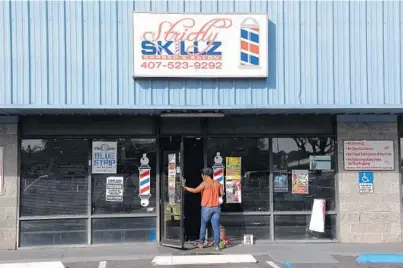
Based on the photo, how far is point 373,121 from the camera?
1323 cm

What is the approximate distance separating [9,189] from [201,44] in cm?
512

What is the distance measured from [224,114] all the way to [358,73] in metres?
2.95

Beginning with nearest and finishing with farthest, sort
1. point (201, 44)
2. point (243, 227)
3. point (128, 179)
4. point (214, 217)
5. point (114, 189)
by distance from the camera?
point (201, 44) < point (214, 217) < point (114, 189) < point (128, 179) < point (243, 227)

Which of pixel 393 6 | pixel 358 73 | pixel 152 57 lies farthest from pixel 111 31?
pixel 393 6

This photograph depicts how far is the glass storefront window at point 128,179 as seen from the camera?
1302cm

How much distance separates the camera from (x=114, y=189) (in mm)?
13039

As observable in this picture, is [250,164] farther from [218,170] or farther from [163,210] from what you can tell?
[163,210]

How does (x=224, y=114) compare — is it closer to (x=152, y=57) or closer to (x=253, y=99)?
(x=253, y=99)

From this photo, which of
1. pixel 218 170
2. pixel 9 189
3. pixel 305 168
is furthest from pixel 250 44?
pixel 9 189

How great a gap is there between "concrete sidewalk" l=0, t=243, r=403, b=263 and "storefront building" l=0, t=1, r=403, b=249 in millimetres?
283

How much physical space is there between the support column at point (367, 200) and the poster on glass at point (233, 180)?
223cm

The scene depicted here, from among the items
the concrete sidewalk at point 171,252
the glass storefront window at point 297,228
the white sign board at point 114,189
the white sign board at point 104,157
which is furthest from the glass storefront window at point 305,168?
the white sign board at point 104,157

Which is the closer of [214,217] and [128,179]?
[214,217]

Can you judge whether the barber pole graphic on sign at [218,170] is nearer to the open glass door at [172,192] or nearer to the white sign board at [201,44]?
the open glass door at [172,192]
